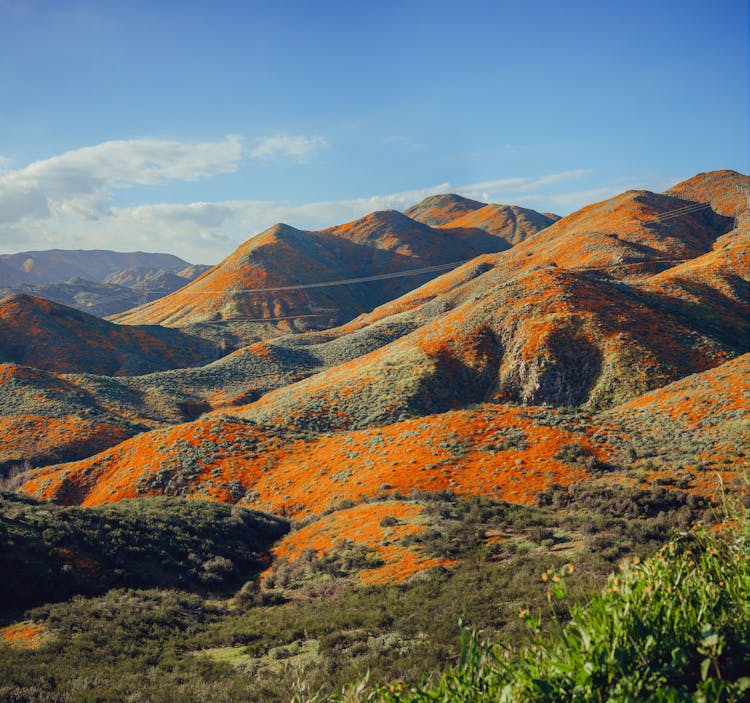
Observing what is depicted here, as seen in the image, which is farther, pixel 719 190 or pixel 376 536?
pixel 719 190

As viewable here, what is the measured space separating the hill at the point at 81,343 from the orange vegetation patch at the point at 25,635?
65.7m

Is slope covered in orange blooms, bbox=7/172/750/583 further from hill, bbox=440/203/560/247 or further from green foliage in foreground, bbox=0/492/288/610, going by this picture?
hill, bbox=440/203/560/247

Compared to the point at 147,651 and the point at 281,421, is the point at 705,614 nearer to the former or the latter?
the point at 147,651

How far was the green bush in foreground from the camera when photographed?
3.53m

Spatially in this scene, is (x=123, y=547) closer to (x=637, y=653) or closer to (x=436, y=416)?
(x=436, y=416)

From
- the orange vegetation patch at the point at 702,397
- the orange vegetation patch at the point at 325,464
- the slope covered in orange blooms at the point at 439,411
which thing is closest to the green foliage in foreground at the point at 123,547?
the slope covered in orange blooms at the point at 439,411

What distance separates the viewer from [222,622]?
13.7 meters

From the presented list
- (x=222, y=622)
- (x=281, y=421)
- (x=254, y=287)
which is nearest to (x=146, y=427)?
(x=281, y=421)

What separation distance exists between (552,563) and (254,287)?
356 feet

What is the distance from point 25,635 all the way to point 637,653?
44.9 ft

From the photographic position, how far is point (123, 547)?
18.2 meters

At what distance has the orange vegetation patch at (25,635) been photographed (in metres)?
11.3

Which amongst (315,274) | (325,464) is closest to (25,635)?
(325,464)

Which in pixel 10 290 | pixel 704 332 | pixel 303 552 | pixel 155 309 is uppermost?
pixel 10 290
